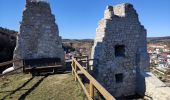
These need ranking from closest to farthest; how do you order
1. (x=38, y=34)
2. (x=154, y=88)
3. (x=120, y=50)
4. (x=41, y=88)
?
(x=41, y=88), (x=154, y=88), (x=38, y=34), (x=120, y=50)

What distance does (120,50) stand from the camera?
14.7 m

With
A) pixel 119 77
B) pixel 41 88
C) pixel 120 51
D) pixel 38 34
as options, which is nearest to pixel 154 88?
pixel 119 77

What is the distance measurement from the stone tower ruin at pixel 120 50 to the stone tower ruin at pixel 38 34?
7.88 ft

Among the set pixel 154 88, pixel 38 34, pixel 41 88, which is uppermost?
pixel 38 34

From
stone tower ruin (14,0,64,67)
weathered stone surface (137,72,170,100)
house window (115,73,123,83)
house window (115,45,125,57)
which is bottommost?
weathered stone surface (137,72,170,100)

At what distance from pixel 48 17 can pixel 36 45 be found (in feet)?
5.51

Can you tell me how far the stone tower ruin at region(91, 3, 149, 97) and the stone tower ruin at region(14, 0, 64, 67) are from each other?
2401 mm

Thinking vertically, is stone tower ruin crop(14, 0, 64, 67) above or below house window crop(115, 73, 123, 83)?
above

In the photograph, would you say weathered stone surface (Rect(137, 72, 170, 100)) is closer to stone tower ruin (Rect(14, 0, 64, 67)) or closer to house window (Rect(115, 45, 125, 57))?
house window (Rect(115, 45, 125, 57))

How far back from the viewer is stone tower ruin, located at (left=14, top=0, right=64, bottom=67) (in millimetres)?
13031

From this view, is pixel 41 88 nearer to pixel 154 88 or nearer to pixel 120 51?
pixel 154 88

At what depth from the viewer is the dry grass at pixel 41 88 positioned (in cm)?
795

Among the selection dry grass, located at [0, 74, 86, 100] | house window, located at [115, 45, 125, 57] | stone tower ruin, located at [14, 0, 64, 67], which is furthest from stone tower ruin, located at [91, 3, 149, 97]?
dry grass, located at [0, 74, 86, 100]

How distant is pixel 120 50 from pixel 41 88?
6978 millimetres
